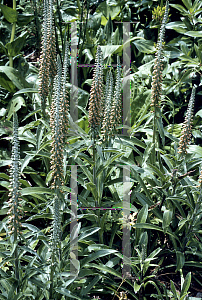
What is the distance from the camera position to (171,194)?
140 inches

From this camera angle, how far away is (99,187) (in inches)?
139

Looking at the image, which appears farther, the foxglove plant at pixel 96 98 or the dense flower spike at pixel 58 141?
the foxglove plant at pixel 96 98

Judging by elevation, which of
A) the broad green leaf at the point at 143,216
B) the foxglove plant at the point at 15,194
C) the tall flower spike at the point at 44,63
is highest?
the tall flower spike at the point at 44,63

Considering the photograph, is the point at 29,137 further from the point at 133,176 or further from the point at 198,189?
the point at 198,189

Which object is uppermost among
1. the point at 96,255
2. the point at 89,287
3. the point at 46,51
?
the point at 46,51

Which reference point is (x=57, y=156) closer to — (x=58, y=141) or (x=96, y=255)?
(x=58, y=141)

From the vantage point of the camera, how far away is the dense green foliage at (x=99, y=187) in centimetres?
280

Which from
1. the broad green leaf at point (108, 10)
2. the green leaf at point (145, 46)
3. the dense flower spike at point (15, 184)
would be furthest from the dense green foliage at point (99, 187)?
the broad green leaf at point (108, 10)

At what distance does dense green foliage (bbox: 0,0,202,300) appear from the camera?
9.20ft

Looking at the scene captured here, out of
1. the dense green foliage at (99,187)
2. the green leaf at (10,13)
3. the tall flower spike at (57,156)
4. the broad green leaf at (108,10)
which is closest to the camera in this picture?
the tall flower spike at (57,156)

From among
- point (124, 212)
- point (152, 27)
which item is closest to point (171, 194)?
point (124, 212)

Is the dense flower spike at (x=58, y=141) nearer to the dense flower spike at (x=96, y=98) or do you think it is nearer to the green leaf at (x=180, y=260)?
the dense flower spike at (x=96, y=98)

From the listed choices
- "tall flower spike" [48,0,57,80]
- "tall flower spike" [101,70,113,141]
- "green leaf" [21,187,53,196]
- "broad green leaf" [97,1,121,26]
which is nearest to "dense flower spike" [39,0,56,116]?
"tall flower spike" [48,0,57,80]

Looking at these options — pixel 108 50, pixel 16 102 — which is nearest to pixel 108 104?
pixel 16 102
